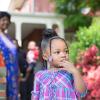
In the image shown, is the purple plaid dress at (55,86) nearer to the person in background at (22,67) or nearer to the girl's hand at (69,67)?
the girl's hand at (69,67)

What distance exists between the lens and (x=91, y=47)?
10703 millimetres

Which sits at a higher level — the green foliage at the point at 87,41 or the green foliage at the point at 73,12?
the green foliage at the point at 73,12

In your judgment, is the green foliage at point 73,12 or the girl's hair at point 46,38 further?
the green foliage at point 73,12

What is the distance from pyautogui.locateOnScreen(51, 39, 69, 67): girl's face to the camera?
16.3ft

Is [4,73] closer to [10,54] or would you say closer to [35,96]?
[10,54]

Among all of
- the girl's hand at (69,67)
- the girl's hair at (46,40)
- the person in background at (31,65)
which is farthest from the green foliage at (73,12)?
the girl's hand at (69,67)

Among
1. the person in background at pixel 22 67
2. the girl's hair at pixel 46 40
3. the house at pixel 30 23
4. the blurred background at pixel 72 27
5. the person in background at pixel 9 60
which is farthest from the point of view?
the house at pixel 30 23

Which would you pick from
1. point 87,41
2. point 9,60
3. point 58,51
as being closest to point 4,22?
point 9,60

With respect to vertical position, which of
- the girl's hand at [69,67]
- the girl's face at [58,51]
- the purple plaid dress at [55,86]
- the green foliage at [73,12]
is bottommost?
the purple plaid dress at [55,86]

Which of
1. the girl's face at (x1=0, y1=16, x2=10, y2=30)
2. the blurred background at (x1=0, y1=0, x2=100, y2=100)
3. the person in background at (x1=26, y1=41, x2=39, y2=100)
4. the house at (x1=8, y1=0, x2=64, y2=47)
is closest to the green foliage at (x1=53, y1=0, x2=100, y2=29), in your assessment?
the blurred background at (x1=0, y1=0, x2=100, y2=100)

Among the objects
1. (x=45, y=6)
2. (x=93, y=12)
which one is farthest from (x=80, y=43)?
(x=45, y=6)

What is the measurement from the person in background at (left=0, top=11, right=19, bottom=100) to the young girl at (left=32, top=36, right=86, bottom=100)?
2.26 metres

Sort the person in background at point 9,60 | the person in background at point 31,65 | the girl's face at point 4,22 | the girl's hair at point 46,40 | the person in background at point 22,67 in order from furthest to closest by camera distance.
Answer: the person in background at point 31,65 → the person in background at point 22,67 → the girl's face at point 4,22 → the person in background at point 9,60 → the girl's hair at point 46,40

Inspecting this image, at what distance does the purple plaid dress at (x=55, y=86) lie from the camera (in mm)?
4934
